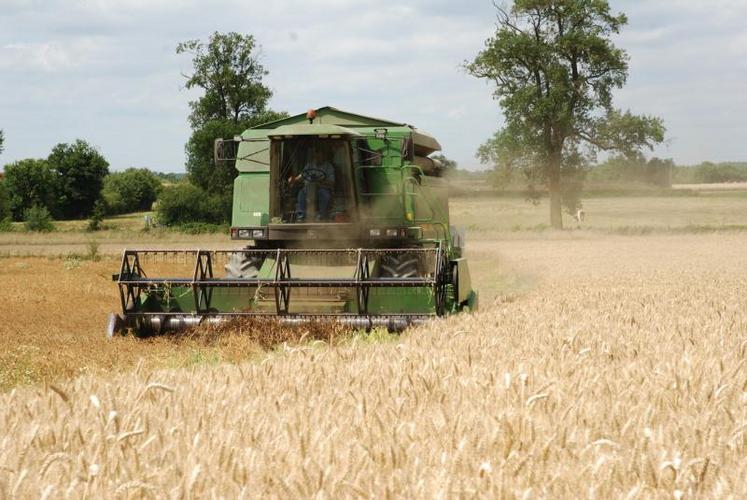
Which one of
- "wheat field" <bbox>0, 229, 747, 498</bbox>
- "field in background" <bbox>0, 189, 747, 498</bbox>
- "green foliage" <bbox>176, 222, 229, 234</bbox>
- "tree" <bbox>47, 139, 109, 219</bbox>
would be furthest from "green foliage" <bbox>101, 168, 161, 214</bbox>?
"wheat field" <bbox>0, 229, 747, 498</bbox>

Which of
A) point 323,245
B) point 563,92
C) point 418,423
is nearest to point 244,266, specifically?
point 323,245

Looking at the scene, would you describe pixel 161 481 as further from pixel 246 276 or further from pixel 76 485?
pixel 246 276

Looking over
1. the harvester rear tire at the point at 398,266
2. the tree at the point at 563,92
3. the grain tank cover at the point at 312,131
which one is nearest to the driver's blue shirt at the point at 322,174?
the grain tank cover at the point at 312,131

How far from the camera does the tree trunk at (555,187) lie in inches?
1837

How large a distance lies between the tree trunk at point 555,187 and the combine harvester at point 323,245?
33.1m

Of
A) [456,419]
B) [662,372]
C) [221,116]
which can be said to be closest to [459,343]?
[662,372]

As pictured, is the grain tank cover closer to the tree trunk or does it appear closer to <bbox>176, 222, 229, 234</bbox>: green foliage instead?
the tree trunk

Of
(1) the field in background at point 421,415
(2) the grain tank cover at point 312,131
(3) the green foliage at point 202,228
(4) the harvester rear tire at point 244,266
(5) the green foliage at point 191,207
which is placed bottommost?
(3) the green foliage at point 202,228

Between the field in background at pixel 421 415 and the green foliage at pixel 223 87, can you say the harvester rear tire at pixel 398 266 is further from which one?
the green foliage at pixel 223 87

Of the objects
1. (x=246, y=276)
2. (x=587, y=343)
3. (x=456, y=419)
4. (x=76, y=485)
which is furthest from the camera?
(x=246, y=276)

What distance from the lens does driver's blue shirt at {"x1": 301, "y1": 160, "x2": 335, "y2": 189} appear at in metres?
13.0

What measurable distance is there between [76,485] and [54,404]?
165 cm

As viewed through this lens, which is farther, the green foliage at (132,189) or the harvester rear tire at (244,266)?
the green foliage at (132,189)

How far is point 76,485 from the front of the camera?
10.5 feet
